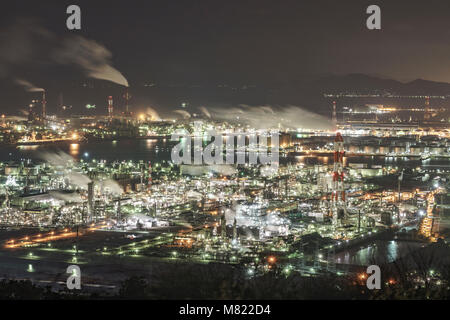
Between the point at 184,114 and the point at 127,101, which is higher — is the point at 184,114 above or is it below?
below

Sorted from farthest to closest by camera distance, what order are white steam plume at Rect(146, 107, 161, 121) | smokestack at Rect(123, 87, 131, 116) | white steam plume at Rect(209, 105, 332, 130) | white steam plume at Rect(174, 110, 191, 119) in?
white steam plume at Rect(174, 110, 191, 119) < white steam plume at Rect(146, 107, 161, 121) < smokestack at Rect(123, 87, 131, 116) < white steam plume at Rect(209, 105, 332, 130)

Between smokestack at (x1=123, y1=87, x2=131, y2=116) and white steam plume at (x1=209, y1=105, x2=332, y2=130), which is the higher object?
smokestack at (x1=123, y1=87, x2=131, y2=116)

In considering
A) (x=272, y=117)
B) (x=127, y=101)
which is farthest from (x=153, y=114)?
(x=272, y=117)

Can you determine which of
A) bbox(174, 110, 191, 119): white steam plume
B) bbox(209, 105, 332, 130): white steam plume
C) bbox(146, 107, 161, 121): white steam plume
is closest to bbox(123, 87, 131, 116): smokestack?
bbox(146, 107, 161, 121): white steam plume

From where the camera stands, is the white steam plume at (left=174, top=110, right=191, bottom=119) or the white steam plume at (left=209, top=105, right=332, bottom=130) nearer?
the white steam plume at (left=209, top=105, right=332, bottom=130)

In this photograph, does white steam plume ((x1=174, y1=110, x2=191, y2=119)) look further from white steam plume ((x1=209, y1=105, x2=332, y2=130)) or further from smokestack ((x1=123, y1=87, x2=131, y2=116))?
smokestack ((x1=123, y1=87, x2=131, y2=116))

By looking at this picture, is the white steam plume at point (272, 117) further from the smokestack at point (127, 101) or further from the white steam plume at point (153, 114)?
the smokestack at point (127, 101)

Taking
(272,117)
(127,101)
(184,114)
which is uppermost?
(127,101)

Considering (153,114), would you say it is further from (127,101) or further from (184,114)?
(184,114)

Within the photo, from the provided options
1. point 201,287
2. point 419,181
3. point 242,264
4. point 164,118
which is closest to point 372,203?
point 419,181

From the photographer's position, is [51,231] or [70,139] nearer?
[51,231]
